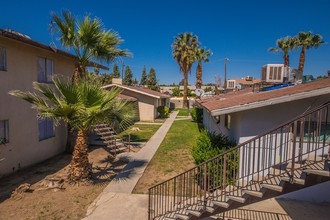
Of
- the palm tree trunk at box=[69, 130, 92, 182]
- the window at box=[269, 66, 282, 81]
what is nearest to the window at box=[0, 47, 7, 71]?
the palm tree trunk at box=[69, 130, 92, 182]

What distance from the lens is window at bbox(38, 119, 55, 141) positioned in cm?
1201

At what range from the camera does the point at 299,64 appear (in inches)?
1163

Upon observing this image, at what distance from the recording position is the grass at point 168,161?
9.76m

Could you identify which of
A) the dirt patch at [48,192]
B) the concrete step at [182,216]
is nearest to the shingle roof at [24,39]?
the dirt patch at [48,192]

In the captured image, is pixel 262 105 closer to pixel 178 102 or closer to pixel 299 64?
pixel 299 64

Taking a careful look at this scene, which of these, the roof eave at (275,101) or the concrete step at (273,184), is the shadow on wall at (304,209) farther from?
the roof eave at (275,101)

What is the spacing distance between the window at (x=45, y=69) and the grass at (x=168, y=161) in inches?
277

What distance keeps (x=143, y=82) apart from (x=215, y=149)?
272 feet

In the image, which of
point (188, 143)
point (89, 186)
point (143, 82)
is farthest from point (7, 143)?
point (143, 82)

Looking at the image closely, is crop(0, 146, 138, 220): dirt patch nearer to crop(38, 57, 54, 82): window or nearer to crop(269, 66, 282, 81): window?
crop(38, 57, 54, 82): window

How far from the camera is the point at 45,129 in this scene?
1245 centimetres

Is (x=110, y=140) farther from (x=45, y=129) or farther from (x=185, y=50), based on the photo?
(x=185, y=50)

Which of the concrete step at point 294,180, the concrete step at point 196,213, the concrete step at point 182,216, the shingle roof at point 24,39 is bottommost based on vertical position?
the concrete step at point 182,216

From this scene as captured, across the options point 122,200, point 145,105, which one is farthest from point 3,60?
point 145,105
